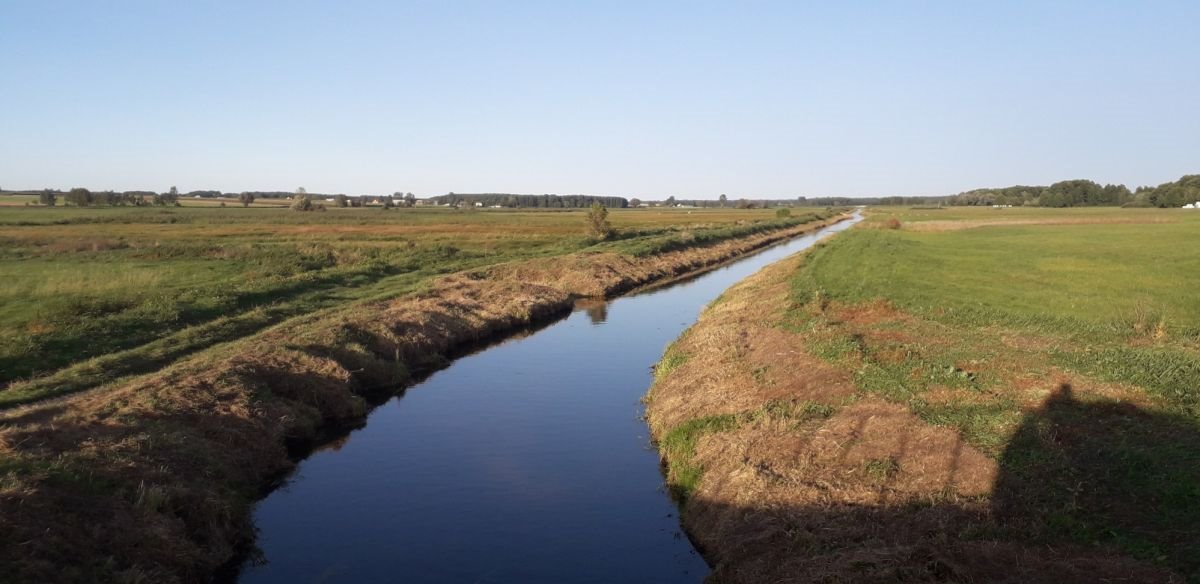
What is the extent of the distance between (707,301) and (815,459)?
29.4 metres

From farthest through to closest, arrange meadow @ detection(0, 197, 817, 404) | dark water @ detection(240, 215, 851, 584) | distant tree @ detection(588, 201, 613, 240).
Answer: distant tree @ detection(588, 201, 613, 240) → meadow @ detection(0, 197, 817, 404) → dark water @ detection(240, 215, 851, 584)

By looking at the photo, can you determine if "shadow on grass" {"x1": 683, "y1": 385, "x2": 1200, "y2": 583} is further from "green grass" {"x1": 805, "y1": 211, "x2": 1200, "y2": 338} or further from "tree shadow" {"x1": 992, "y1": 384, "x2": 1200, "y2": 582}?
"green grass" {"x1": 805, "y1": 211, "x2": 1200, "y2": 338}

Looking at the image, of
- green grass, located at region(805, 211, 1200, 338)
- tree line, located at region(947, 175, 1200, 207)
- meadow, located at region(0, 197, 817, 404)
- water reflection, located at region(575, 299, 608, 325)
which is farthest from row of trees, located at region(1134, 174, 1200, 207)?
water reflection, located at region(575, 299, 608, 325)

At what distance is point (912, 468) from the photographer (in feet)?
37.3

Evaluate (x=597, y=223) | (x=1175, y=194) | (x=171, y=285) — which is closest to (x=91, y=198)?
(x=597, y=223)

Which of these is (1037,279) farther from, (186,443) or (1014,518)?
(186,443)

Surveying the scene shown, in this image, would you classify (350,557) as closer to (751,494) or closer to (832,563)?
(751,494)

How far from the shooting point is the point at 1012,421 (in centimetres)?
1247

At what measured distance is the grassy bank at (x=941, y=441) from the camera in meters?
9.07

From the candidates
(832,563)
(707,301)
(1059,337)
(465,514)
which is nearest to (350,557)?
(465,514)

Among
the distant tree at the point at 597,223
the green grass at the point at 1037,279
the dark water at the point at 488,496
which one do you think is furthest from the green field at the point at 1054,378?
the distant tree at the point at 597,223

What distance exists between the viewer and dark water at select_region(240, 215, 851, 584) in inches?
456

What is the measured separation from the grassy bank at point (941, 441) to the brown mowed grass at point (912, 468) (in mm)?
34

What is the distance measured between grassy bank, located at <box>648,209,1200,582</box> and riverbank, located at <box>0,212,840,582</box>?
7.99 m
